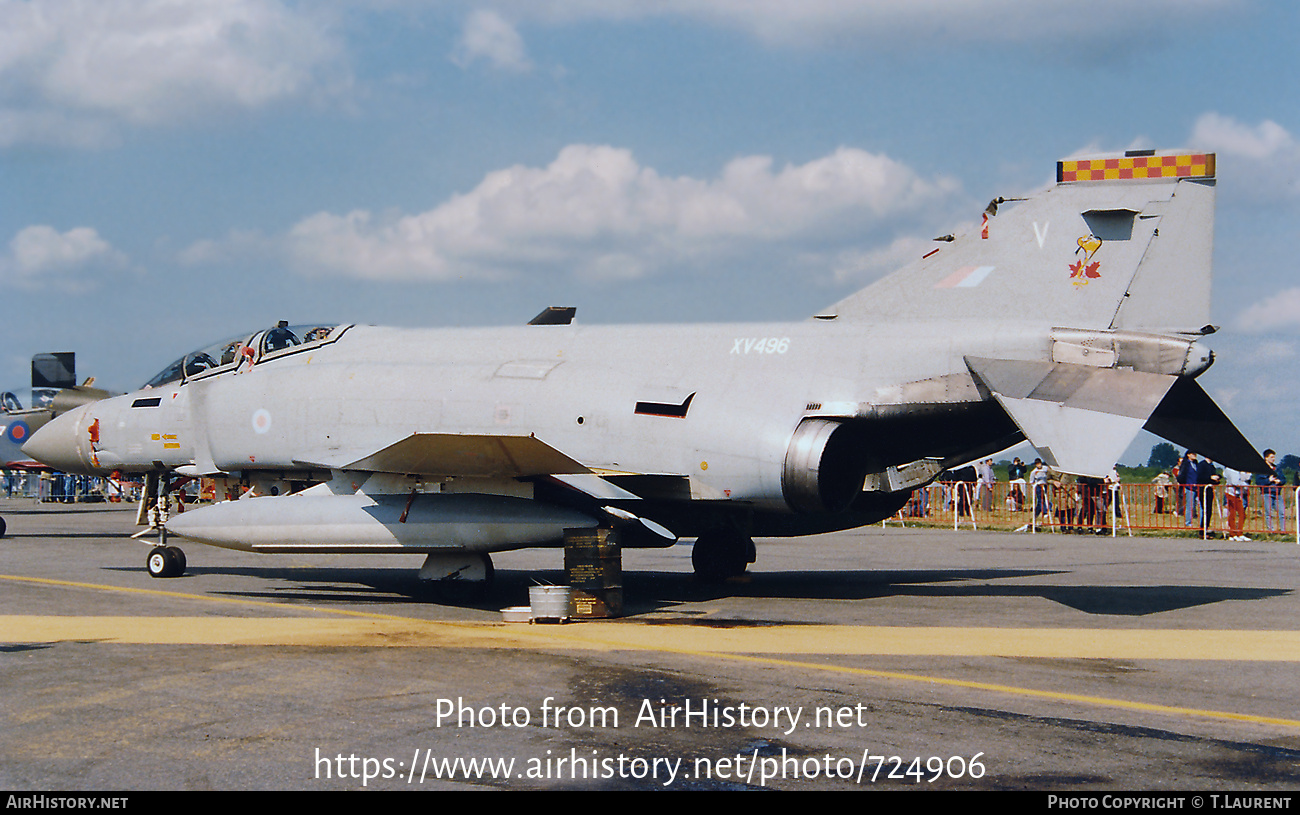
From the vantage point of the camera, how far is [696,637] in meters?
9.34

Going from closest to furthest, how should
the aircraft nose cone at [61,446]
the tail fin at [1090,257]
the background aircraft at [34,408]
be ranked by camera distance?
the tail fin at [1090,257] < the aircraft nose cone at [61,446] < the background aircraft at [34,408]

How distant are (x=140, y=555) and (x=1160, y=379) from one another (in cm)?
1520

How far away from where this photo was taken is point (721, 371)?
485 inches

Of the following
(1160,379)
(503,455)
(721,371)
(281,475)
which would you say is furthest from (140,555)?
(1160,379)

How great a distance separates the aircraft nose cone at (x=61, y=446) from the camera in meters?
15.8

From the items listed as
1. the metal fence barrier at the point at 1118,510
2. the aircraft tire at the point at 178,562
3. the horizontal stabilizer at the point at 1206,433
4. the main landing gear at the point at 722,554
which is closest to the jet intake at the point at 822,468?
the main landing gear at the point at 722,554

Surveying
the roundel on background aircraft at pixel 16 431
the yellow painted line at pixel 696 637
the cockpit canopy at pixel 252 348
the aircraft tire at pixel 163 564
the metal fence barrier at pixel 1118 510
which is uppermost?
the cockpit canopy at pixel 252 348

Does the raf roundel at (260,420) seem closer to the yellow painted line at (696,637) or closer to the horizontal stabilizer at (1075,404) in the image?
the yellow painted line at (696,637)

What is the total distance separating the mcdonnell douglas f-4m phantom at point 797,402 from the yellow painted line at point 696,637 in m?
1.51

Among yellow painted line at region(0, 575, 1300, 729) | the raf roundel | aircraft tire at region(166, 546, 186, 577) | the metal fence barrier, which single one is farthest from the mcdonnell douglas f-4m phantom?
the metal fence barrier

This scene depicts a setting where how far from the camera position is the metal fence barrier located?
21938 millimetres

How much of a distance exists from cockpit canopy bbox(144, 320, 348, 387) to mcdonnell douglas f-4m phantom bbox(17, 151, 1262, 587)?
51.7 inches

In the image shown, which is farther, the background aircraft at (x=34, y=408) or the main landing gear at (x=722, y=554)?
the background aircraft at (x=34, y=408)
